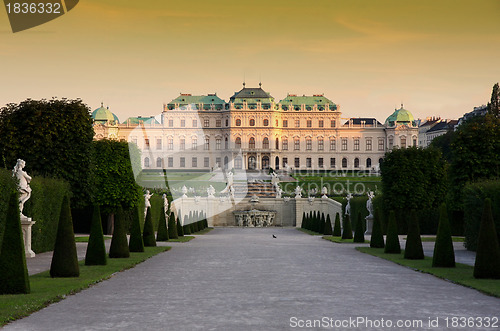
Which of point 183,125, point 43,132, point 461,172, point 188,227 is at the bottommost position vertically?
point 188,227

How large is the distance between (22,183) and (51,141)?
316 inches

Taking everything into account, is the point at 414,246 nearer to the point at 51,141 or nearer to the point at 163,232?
the point at 163,232

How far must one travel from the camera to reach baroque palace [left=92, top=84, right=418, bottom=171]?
366 ft

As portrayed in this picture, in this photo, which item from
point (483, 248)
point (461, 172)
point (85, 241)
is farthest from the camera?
point (85, 241)

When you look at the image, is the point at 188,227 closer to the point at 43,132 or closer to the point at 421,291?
the point at 43,132

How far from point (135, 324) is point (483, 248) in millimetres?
6589

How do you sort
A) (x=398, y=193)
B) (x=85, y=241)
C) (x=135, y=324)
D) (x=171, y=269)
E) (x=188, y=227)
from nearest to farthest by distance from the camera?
(x=135, y=324)
(x=171, y=269)
(x=85, y=241)
(x=398, y=193)
(x=188, y=227)

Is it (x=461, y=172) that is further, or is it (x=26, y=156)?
(x=26, y=156)

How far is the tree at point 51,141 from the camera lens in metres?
25.3

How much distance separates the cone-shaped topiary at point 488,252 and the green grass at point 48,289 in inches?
246

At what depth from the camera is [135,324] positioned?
24.1 feet

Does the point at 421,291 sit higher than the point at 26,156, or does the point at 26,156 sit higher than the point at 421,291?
the point at 26,156

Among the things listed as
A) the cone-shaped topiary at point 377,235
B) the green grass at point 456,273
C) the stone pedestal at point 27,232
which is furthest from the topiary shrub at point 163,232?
the green grass at point 456,273

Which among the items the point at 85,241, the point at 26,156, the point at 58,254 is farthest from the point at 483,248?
the point at 26,156
